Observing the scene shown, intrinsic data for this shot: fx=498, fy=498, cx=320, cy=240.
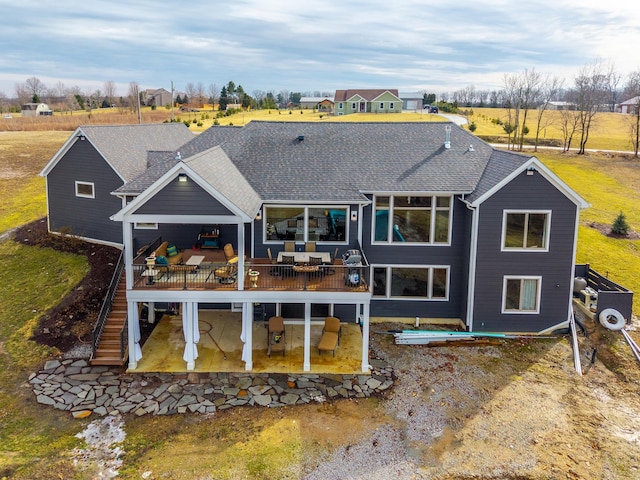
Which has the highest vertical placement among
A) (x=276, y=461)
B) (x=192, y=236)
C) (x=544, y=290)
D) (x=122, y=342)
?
(x=192, y=236)

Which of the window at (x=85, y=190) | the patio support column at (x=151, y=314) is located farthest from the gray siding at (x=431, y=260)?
the window at (x=85, y=190)

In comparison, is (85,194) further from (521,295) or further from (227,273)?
(521,295)

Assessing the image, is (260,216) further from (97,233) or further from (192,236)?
(97,233)

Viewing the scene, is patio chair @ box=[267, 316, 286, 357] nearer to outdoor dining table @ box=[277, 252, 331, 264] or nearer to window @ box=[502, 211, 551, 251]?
outdoor dining table @ box=[277, 252, 331, 264]

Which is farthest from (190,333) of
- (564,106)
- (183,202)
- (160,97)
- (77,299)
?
(160,97)

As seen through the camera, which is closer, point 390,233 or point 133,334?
point 133,334

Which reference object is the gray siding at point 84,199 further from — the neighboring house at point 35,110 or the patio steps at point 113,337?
the neighboring house at point 35,110

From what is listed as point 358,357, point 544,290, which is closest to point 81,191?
point 358,357
